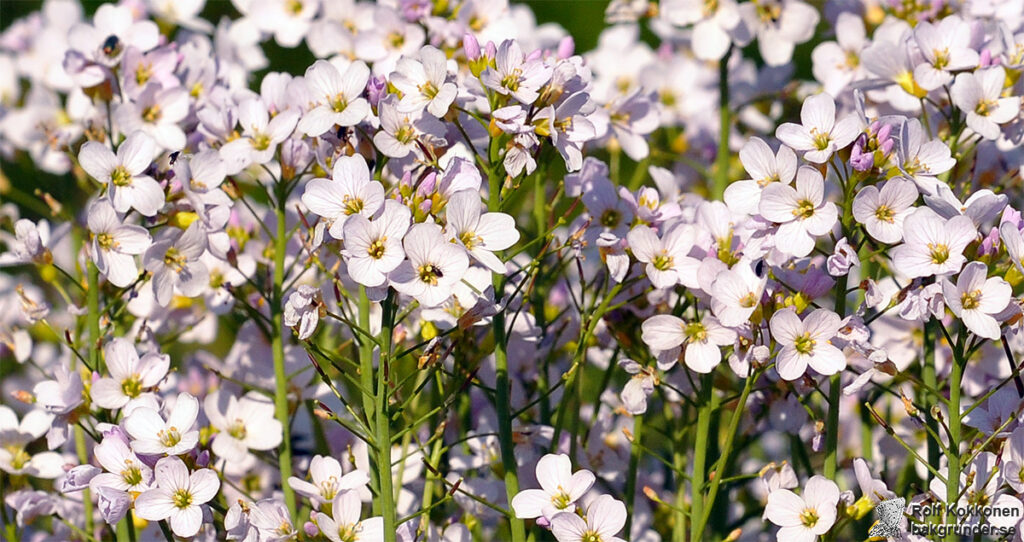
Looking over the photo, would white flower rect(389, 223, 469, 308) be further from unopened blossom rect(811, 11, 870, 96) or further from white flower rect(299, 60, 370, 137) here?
unopened blossom rect(811, 11, 870, 96)

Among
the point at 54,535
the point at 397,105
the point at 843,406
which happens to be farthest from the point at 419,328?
the point at 843,406

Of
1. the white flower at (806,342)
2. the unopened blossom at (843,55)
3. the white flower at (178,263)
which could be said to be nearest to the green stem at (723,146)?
the unopened blossom at (843,55)

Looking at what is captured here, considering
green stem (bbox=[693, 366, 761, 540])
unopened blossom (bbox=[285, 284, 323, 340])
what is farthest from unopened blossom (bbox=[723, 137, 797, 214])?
unopened blossom (bbox=[285, 284, 323, 340])

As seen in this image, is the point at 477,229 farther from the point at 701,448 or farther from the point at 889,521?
the point at 889,521

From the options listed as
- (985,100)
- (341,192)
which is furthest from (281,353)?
(985,100)

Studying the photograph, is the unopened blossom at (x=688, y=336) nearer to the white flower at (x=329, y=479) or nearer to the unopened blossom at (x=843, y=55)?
the white flower at (x=329, y=479)

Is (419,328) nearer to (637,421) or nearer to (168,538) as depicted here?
(637,421)
